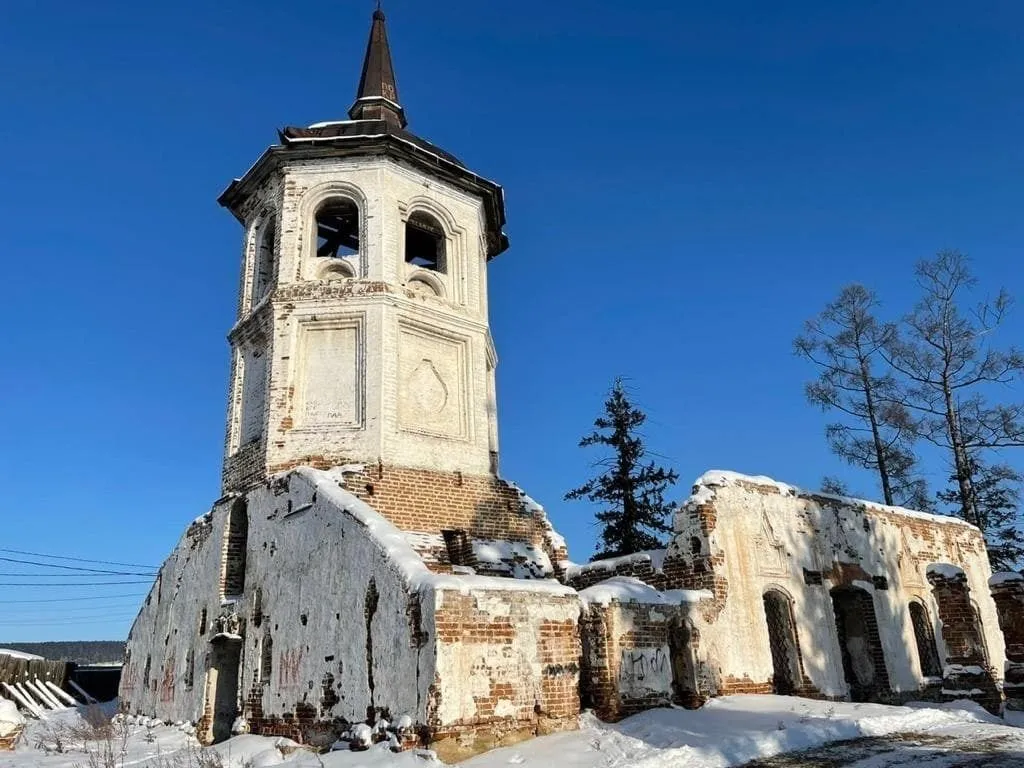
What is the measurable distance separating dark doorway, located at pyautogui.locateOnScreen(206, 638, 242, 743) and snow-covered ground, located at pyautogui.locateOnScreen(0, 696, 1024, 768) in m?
0.54

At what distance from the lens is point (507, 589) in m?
8.66

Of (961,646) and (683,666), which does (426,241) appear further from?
(961,646)

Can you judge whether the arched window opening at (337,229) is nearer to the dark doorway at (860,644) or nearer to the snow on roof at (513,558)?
the snow on roof at (513,558)

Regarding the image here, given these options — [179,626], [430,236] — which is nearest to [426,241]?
[430,236]

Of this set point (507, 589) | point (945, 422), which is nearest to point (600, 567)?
point (507, 589)

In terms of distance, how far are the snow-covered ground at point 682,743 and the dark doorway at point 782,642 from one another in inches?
69.5

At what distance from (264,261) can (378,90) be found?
4.91 metres

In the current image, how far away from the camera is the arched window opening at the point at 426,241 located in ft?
50.8

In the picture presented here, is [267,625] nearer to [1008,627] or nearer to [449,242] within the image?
[449,242]

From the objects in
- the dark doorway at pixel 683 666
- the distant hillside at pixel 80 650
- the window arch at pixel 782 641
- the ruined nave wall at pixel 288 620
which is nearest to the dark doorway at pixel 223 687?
the ruined nave wall at pixel 288 620

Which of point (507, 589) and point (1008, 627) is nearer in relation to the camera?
point (507, 589)

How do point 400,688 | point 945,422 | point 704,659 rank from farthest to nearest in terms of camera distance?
point 945,422 < point 704,659 < point 400,688

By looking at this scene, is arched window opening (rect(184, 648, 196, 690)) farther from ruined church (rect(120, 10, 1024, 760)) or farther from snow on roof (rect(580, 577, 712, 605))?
snow on roof (rect(580, 577, 712, 605))

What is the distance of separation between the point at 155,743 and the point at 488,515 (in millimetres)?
5823
